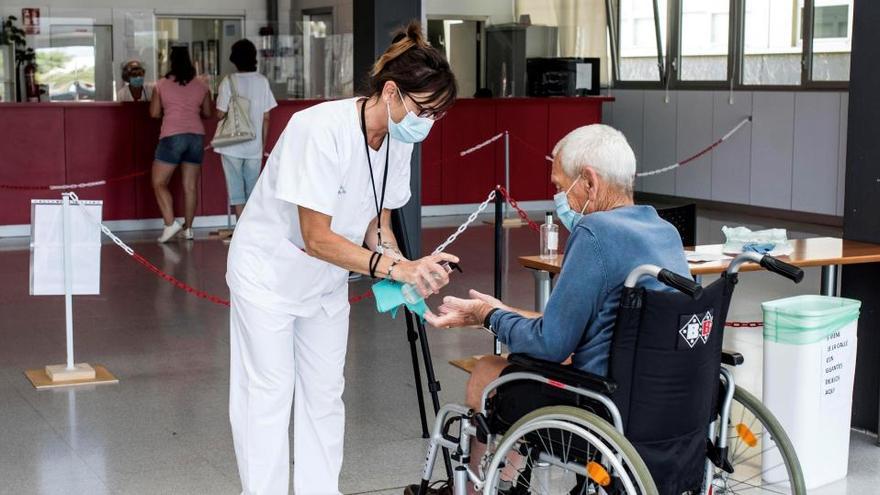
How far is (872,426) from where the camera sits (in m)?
4.80

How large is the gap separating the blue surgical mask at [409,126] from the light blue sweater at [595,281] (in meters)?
0.50

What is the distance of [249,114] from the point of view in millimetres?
9922

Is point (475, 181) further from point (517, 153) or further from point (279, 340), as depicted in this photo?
point (279, 340)

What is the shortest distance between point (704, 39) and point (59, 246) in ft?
30.2

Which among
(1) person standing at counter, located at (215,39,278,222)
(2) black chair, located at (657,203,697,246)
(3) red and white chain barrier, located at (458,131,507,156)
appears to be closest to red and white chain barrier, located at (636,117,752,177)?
(3) red and white chain barrier, located at (458,131,507,156)

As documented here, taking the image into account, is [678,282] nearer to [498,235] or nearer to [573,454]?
[573,454]

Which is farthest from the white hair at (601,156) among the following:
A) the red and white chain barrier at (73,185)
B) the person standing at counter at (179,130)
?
the red and white chain barrier at (73,185)

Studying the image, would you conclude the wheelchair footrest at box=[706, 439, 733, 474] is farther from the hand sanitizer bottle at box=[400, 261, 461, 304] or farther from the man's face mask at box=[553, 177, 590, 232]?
the hand sanitizer bottle at box=[400, 261, 461, 304]

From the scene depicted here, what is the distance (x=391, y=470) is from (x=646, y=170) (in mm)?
10369

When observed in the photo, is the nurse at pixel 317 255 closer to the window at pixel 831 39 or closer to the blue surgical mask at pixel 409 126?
the blue surgical mask at pixel 409 126

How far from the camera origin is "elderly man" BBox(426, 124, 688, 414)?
2.96 metres

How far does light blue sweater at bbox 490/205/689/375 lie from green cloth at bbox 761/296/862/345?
1.16 m

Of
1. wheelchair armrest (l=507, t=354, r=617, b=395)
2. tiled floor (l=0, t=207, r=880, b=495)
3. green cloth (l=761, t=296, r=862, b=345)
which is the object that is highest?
wheelchair armrest (l=507, t=354, r=617, b=395)

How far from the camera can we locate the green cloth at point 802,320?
406 centimetres
